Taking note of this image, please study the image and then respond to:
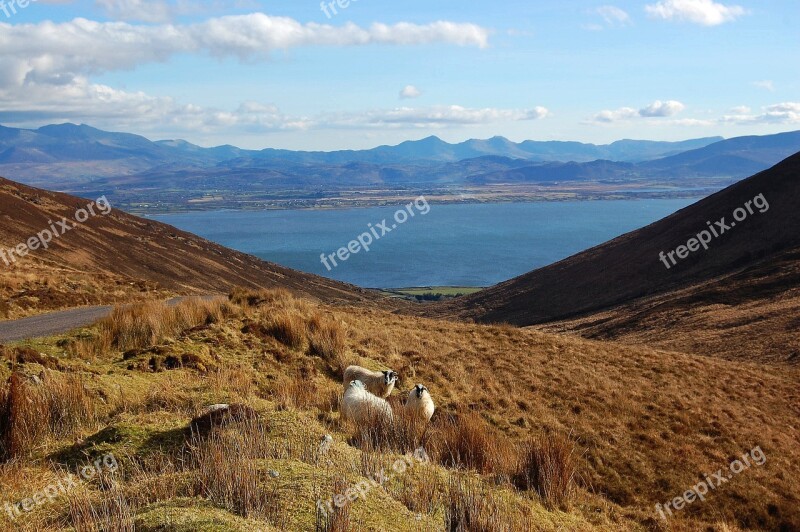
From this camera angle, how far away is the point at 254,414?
21.0 feet

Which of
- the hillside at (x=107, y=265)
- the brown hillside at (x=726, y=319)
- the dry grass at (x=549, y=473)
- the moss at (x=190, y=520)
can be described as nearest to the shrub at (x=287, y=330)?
the dry grass at (x=549, y=473)

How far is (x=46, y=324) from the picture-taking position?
1448cm

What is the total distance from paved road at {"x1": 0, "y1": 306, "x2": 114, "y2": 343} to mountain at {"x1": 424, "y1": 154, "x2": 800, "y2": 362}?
30496 mm

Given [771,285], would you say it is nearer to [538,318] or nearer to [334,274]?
[538,318]

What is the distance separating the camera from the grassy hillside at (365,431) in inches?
183

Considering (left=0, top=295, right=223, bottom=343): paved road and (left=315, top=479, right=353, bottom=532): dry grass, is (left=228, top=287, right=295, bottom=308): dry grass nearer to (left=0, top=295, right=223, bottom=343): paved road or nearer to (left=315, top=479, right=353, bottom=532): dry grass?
(left=0, top=295, right=223, bottom=343): paved road

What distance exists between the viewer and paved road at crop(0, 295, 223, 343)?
1280 centimetres

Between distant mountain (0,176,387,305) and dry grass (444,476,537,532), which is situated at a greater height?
dry grass (444,476,537,532)

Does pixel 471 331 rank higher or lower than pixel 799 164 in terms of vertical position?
lower

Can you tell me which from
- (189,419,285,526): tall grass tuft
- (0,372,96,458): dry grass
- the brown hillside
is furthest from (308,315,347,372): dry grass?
the brown hillside

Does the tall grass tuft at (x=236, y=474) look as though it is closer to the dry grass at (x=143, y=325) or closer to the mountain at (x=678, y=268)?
the dry grass at (x=143, y=325)

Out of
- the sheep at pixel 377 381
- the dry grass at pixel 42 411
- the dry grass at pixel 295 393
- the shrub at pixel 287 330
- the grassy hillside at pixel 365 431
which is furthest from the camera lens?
the shrub at pixel 287 330

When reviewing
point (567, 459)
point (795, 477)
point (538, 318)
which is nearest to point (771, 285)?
point (538, 318)

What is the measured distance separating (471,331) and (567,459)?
45.1 feet
